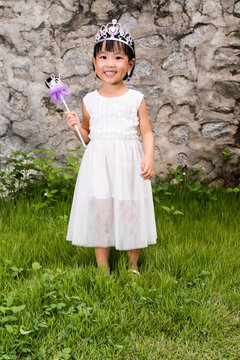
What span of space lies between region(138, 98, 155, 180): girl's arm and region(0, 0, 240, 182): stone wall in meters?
1.66

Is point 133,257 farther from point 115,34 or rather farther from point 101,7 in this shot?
point 101,7

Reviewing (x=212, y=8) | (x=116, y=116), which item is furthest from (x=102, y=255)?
(x=212, y=8)

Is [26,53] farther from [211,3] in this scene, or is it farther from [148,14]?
[211,3]

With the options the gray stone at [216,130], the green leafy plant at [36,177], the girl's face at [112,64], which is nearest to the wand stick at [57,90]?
the girl's face at [112,64]

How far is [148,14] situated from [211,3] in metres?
0.61

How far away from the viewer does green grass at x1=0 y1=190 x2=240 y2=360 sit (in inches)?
80.0

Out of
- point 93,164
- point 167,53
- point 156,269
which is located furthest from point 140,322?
point 167,53

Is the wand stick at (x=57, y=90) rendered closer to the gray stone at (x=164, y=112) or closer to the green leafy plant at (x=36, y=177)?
the green leafy plant at (x=36, y=177)

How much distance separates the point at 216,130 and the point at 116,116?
6.49ft

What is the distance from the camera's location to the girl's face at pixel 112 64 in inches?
98.7

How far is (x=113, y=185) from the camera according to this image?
→ 2523 mm

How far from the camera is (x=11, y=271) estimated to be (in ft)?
8.78

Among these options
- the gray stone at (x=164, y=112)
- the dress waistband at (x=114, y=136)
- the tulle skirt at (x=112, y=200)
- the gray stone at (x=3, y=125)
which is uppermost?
the gray stone at (x=164, y=112)

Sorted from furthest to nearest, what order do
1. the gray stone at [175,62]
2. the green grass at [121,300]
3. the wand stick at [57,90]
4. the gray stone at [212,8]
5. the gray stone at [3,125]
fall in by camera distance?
1. the gray stone at [3,125]
2. the gray stone at [175,62]
3. the gray stone at [212,8]
4. the wand stick at [57,90]
5. the green grass at [121,300]
